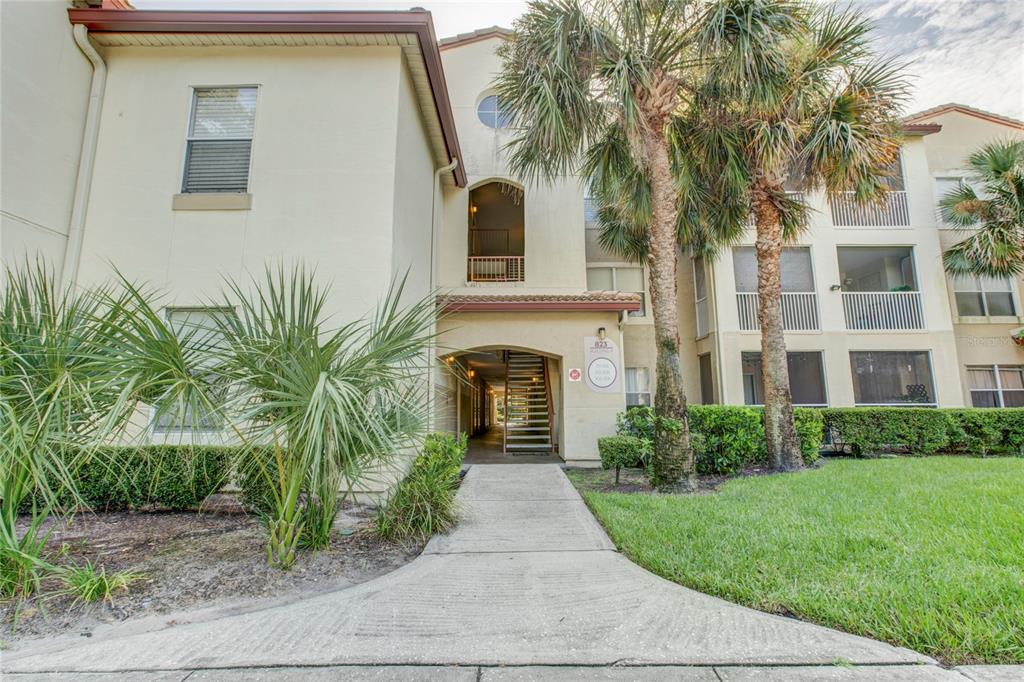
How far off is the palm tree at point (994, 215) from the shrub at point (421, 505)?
51.1 feet

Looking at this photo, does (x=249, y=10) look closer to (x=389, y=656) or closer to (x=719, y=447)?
(x=389, y=656)

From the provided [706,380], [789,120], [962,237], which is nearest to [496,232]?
[706,380]

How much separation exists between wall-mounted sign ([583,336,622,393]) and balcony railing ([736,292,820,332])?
5344mm

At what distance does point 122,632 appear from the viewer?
118 inches

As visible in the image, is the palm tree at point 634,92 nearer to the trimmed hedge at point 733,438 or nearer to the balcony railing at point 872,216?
the trimmed hedge at point 733,438

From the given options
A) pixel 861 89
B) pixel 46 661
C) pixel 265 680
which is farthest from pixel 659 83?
pixel 46 661

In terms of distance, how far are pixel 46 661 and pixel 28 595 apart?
3.21 feet

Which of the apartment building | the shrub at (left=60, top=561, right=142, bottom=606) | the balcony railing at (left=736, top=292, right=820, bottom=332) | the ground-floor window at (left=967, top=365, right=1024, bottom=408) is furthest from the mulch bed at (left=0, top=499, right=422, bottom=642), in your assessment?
the ground-floor window at (left=967, top=365, right=1024, bottom=408)

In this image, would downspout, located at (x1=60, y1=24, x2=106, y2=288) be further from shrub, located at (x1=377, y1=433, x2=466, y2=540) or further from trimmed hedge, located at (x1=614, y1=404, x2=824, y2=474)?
trimmed hedge, located at (x1=614, y1=404, x2=824, y2=474)

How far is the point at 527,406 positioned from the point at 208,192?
949 cm

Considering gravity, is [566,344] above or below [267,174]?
below

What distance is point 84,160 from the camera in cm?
705

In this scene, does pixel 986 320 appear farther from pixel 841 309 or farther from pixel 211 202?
pixel 211 202

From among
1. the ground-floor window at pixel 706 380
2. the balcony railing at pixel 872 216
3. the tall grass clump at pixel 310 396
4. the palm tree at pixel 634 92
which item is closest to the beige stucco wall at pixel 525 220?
the palm tree at pixel 634 92
